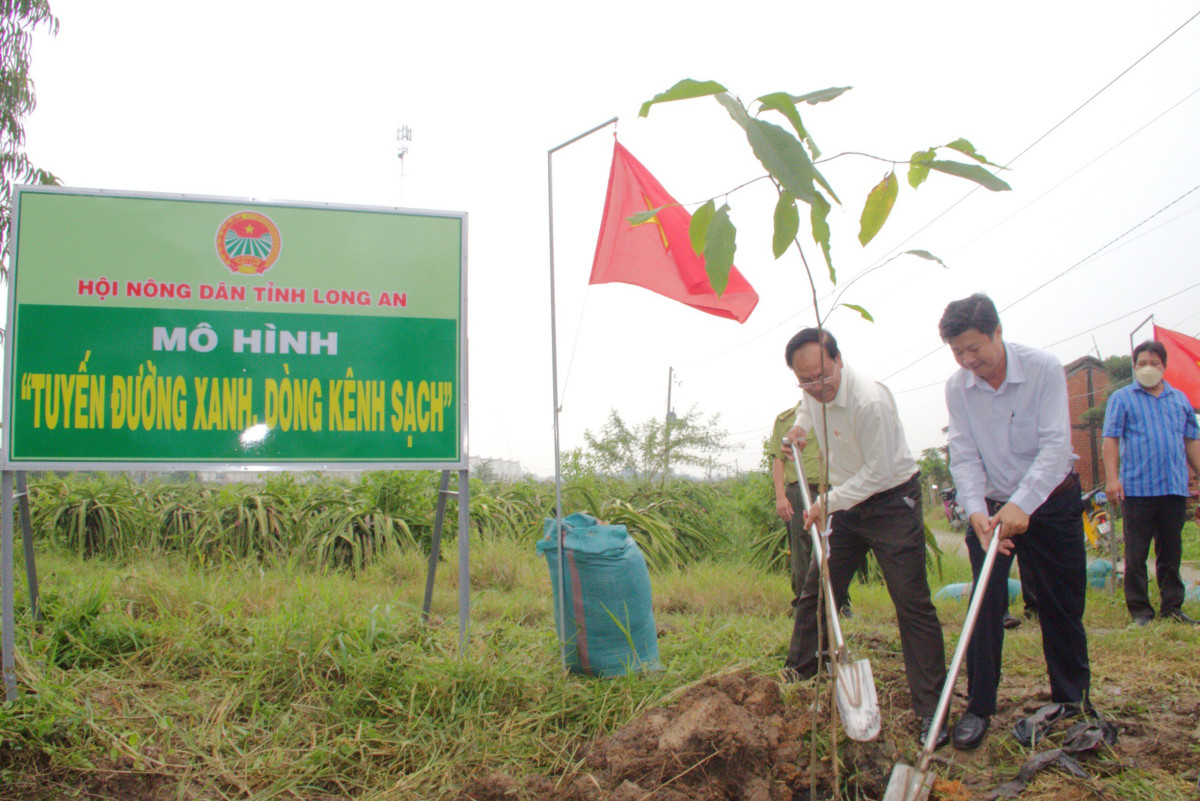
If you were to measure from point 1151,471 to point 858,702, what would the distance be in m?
3.70

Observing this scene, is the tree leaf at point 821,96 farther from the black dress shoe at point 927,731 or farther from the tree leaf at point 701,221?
the black dress shoe at point 927,731

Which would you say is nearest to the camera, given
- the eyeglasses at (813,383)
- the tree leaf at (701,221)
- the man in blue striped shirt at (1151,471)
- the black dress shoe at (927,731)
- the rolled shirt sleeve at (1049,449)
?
the tree leaf at (701,221)

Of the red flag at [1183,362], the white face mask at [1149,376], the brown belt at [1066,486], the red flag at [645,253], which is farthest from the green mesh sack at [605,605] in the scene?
the red flag at [1183,362]

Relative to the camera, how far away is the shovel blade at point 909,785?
1.94 m

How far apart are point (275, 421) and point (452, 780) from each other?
1.76 m

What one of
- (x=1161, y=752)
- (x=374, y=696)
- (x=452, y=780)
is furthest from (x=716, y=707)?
(x=1161, y=752)

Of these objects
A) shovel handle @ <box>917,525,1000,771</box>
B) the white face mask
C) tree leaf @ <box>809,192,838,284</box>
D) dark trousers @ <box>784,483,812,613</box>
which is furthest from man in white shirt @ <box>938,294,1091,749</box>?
the white face mask

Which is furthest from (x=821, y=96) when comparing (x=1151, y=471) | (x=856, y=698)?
(x=1151, y=471)

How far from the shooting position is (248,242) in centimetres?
→ 340

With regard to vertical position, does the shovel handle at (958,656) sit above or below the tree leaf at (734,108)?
below

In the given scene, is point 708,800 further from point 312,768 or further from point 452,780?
point 312,768

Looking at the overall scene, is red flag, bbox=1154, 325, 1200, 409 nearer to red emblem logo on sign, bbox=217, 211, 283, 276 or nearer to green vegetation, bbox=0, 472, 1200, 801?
green vegetation, bbox=0, 472, 1200, 801

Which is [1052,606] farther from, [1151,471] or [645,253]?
[1151,471]

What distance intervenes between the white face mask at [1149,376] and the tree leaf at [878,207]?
4751 mm
